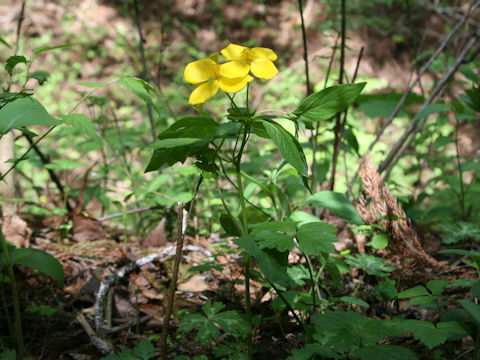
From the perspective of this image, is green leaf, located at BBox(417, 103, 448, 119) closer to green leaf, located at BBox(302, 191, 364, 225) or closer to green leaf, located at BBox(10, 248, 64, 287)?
green leaf, located at BBox(302, 191, 364, 225)

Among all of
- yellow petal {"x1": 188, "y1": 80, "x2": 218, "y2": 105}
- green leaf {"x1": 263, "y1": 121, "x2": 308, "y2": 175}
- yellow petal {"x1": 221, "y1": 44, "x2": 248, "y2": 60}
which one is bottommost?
green leaf {"x1": 263, "y1": 121, "x2": 308, "y2": 175}

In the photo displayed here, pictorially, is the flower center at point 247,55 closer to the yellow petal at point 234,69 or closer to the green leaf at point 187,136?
the yellow petal at point 234,69

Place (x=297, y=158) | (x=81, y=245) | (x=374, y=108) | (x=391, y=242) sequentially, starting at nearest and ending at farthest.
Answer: (x=297, y=158) < (x=391, y=242) < (x=81, y=245) < (x=374, y=108)

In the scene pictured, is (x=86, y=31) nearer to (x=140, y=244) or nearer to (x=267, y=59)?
(x=140, y=244)

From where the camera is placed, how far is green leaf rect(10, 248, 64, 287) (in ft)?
2.85

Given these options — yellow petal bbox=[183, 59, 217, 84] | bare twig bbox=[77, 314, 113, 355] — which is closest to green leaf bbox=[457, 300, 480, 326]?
yellow petal bbox=[183, 59, 217, 84]

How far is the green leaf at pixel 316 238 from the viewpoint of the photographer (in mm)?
802

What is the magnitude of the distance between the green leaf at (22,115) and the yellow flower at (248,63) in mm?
426

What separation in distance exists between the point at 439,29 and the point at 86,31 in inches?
243

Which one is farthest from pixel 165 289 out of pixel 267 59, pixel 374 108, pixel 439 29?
pixel 439 29

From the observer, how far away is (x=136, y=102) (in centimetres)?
583

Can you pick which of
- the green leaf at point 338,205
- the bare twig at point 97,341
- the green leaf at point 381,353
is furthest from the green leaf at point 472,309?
the bare twig at point 97,341

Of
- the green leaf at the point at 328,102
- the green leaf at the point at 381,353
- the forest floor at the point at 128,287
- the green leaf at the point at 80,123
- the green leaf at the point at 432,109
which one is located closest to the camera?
the green leaf at the point at 381,353

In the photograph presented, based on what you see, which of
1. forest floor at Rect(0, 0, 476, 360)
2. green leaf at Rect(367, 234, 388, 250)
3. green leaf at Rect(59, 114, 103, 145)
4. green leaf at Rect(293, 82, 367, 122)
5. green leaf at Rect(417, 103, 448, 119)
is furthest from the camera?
green leaf at Rect(417, 103, 448, 119)
